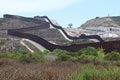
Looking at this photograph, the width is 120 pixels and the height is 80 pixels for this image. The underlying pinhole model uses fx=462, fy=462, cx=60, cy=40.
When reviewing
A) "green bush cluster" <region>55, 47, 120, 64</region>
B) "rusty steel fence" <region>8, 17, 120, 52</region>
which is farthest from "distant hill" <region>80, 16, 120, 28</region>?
"green bush cluster" <region>55, 47, 120, 64</region>

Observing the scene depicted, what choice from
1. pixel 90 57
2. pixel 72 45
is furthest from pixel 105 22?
pixel 90 57

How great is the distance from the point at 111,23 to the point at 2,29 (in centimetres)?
7038

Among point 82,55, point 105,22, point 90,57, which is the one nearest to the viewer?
point 90,57

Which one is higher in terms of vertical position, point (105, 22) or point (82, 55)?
point (82, 55)

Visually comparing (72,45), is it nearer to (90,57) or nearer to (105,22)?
(90,57)

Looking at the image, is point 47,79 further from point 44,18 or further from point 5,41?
point 44,18

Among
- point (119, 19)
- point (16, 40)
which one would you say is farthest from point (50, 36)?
point (119, 19)

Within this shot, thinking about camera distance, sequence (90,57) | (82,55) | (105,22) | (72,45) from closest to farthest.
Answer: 1. (90,57)
2. (82,55)
3. (72,45)
4. (105,22)

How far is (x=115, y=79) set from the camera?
304 inches

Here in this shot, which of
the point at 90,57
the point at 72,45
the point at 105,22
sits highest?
the point at 90,57

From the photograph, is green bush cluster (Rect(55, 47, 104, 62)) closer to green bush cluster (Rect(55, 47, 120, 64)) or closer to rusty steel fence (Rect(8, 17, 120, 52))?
green bush cluster (Rect(55, 47, 120, 64))

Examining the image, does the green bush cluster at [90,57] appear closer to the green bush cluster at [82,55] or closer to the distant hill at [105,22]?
the green bush cluster at [82,55]

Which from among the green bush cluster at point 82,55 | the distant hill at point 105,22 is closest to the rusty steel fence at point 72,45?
the green bush cluster at point 82,55

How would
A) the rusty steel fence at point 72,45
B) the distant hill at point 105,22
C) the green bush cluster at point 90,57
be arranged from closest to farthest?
the green bush cluster at point 90,57
the rusty steel fence at point 72,45
the distant hill at point 105,22
